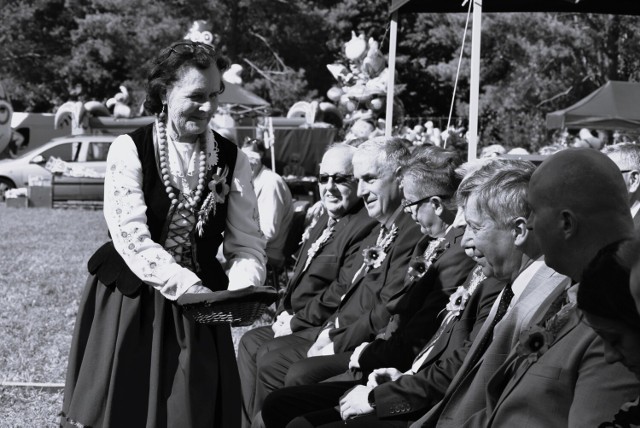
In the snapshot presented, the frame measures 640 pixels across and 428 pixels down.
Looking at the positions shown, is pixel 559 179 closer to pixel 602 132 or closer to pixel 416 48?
pixel 602 132

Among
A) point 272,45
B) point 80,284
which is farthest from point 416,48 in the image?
point 80,284

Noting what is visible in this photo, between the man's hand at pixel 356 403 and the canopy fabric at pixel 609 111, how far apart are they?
1388 centimetres

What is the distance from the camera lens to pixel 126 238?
338 cm

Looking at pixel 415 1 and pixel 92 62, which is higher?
pixel 415 1

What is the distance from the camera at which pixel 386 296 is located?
4504mm

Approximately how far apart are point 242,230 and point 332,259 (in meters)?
2.02

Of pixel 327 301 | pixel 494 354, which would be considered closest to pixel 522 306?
pixel 494 354

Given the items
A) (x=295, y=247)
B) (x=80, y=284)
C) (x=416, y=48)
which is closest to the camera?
(x=295, y=247)

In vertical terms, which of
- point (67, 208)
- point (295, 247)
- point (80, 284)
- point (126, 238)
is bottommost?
point (67, 208)

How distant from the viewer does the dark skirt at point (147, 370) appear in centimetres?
349

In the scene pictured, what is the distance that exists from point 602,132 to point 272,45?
17.3 meters

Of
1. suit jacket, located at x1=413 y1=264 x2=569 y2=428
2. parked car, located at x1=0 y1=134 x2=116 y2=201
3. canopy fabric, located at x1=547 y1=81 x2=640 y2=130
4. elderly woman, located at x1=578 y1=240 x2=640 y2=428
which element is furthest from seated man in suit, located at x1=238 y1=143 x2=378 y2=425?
parked car, located at x1=0 y1=134 x2=116 y2=201

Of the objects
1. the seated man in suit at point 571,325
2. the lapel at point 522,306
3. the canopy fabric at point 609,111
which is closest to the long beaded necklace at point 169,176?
the lapel at point 522,306

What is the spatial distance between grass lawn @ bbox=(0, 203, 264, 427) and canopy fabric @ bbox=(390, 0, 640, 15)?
8.66ft
